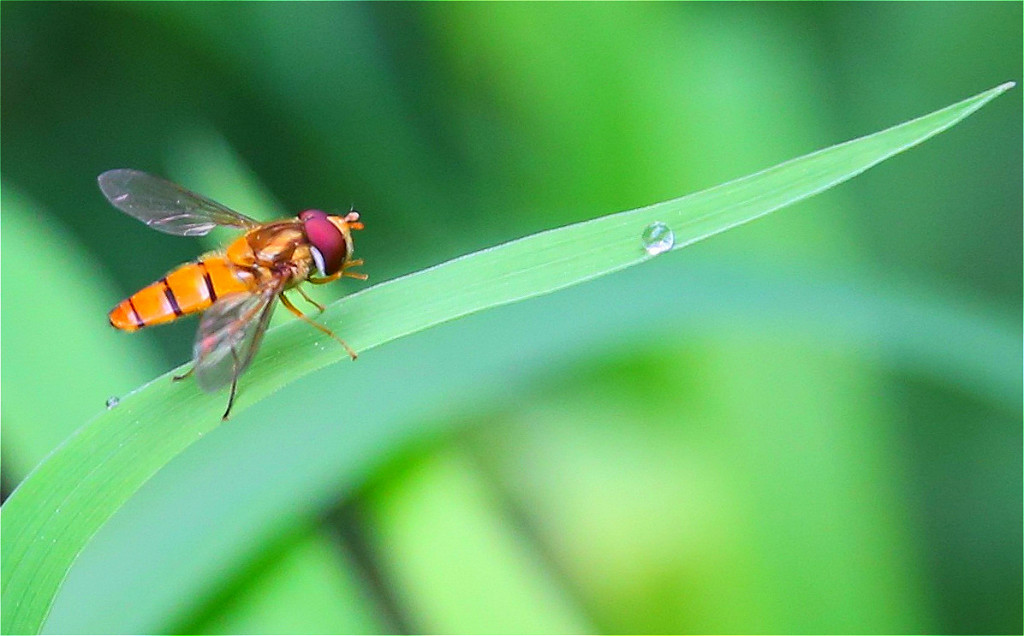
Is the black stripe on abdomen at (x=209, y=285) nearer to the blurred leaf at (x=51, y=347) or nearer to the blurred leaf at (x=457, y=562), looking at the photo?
the blurred leaf at (x=51, y=347)

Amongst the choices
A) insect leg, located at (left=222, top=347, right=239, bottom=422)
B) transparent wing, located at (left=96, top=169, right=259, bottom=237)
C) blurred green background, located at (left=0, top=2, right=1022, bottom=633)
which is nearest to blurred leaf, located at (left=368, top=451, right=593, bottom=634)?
blurred green background, located at (left=0, top=2, right=1022, bottom=633)

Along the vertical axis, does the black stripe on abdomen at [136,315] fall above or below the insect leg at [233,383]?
above

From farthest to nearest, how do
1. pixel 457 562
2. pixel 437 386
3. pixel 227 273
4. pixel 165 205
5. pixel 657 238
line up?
1. pixel 165 205
2. pixel 227 273
3. pixel 457 562
4. pixel 437 386
5. pixel 657 238

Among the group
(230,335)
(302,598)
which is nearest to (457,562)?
(302,598)

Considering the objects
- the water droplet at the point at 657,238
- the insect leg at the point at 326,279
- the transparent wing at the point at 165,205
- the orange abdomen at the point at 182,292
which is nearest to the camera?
the water droplet at the point at 657,238

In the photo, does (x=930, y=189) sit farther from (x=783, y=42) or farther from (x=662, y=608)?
(x=662, y=608)

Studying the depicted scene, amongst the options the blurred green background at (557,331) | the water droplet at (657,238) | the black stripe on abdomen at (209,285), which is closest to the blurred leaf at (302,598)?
the blurred green background at (557,331)

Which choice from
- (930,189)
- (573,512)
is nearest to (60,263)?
(573,512)

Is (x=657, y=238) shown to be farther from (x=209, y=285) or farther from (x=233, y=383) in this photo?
(x=209, y=285)
